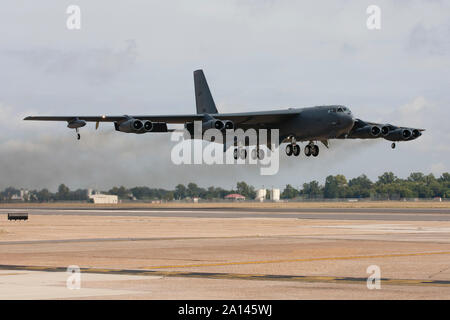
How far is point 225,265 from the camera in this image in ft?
68.5

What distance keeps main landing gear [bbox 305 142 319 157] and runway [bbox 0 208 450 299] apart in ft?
98.1

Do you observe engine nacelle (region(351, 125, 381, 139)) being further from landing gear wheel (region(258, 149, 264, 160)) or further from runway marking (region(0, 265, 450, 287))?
runway marking (region(0, 265, 450, 287))

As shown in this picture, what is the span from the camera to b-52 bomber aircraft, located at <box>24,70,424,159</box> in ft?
193

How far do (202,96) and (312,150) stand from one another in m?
19.0

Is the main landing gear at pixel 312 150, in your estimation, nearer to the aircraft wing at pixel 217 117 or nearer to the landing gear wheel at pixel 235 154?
the aircraft wing at pixel 217 117

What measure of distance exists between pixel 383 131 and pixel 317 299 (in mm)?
51921

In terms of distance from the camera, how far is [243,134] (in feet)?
225

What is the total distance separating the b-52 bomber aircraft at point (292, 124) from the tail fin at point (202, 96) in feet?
33.2

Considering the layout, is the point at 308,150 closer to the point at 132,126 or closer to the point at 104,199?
the point at 132,126

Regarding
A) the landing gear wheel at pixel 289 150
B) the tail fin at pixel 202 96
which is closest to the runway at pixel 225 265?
the landing gear wheel at pixel 289 150

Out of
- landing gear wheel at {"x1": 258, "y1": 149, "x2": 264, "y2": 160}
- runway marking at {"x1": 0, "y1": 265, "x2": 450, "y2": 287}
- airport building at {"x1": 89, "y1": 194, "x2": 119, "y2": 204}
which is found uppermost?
landing gear wheel at {"x1": 258, "y1": 149, "x2": 264, "y2": 160}

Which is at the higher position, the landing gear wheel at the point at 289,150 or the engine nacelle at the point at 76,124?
the engine nacelle at the point at 76,124

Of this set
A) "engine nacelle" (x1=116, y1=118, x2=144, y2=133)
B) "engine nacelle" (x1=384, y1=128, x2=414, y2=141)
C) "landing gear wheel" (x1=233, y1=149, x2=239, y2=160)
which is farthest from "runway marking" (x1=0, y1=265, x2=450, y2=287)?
"landing gear wheel" (x1=233, y1=149, x2=239, y2=160)

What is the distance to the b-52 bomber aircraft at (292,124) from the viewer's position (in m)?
58.9
